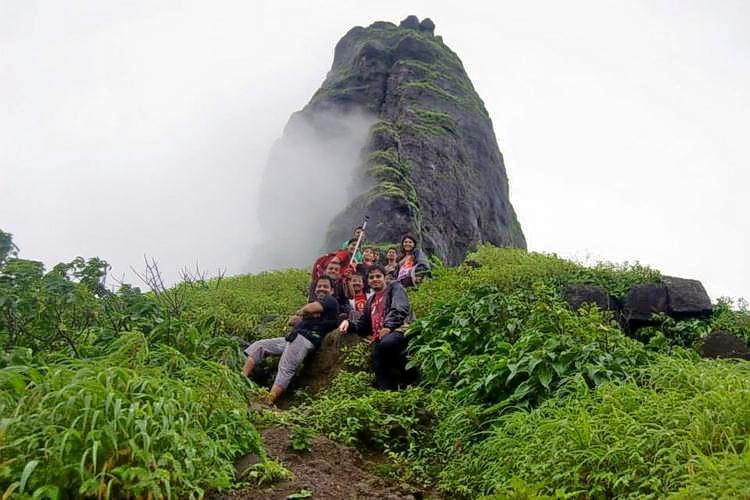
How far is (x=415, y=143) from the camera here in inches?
1139

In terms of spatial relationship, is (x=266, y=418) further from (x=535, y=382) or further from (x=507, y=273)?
(x=507, y=273)

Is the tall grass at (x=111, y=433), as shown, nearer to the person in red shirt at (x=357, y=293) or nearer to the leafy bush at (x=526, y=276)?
the person in red shirt at (x=357, y=293)

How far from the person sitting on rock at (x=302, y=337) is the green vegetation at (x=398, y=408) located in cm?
61

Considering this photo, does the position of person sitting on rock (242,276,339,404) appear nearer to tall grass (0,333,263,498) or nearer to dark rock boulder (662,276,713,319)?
tall grass (0,333,263,498)

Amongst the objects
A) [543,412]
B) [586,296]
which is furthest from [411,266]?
[543,412]

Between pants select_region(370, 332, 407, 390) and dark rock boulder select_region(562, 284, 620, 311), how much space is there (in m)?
3.79

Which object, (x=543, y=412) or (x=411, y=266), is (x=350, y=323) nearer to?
(x=411, y=266)

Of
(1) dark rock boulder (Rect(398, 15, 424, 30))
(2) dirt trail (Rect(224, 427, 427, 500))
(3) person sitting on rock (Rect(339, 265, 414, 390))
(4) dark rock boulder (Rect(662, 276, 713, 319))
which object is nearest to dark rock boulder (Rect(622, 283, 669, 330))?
(4) dark rock boulder (Rect(662, 276, 713, 319))

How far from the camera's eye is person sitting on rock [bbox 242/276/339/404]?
7.82m

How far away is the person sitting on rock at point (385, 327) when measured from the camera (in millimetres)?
7391

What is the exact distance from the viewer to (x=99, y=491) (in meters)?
2.92

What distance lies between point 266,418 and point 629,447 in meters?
3.07

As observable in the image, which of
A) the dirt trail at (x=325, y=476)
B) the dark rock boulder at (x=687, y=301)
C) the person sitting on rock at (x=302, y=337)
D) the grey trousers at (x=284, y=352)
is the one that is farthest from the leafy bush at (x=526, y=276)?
the dirt trail at (x=325, y=476)

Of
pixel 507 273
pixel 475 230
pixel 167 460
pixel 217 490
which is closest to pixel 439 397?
pixel 217 490
